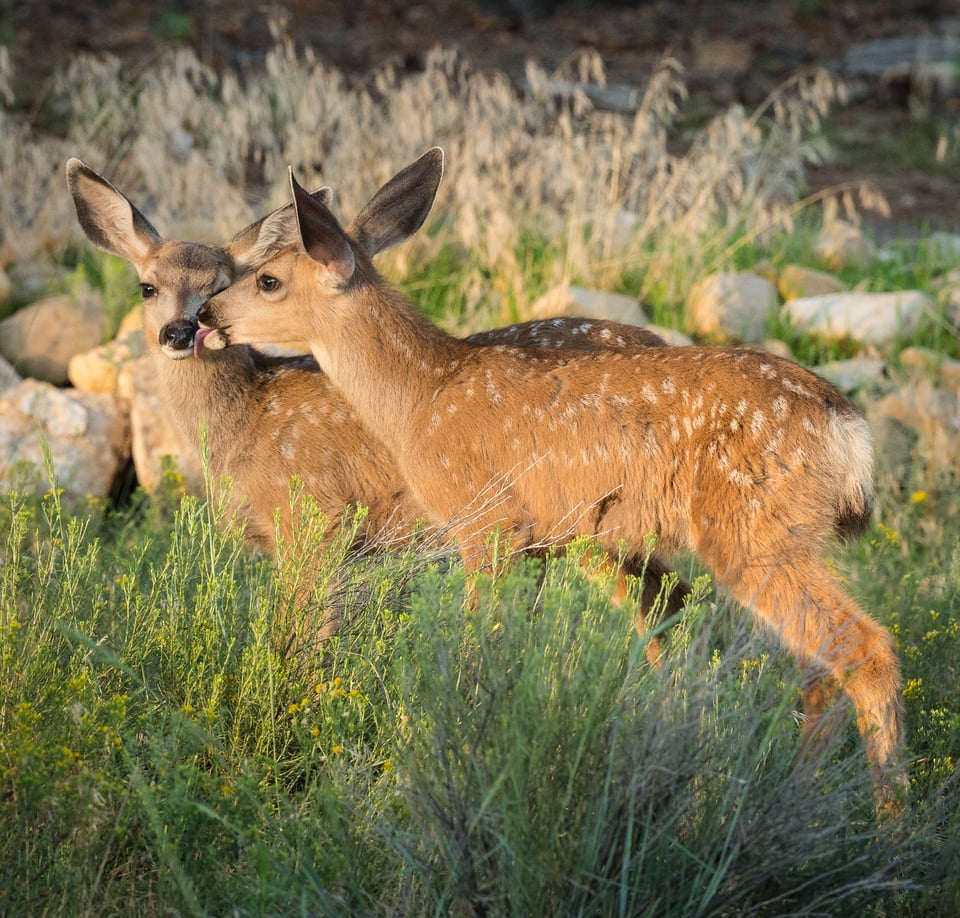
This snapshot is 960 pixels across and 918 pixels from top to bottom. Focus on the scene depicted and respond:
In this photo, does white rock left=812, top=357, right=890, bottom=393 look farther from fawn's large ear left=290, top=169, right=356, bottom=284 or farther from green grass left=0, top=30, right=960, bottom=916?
fawn's large ear left=290, top=169, right=356, bottom=284

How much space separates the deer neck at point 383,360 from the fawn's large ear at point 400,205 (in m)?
0.28

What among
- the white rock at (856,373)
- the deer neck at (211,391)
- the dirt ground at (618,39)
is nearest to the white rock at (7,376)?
the deer neck at (211,391)

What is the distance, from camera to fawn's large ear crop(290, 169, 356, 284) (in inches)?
198

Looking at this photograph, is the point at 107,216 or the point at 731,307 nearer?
the point at 107,216

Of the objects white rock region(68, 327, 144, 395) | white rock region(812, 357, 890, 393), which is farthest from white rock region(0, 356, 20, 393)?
white rock region(812, 357, 890, 393)

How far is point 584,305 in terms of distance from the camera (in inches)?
318

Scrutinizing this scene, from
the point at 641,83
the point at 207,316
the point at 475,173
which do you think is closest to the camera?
the point at 207,316

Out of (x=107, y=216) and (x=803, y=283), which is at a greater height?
(x=107, y=216)

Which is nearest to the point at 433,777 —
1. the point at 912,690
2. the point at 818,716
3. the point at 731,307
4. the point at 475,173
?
the point at 818,716

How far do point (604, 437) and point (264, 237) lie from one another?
6.72 ft

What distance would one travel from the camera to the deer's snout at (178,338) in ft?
18.6

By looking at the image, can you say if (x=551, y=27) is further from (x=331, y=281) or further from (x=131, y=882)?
(x=131, y=882)

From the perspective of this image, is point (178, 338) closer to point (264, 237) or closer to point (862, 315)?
point (264, 237)

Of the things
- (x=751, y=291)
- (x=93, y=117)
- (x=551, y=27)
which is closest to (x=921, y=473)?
(x=751, y=291)
